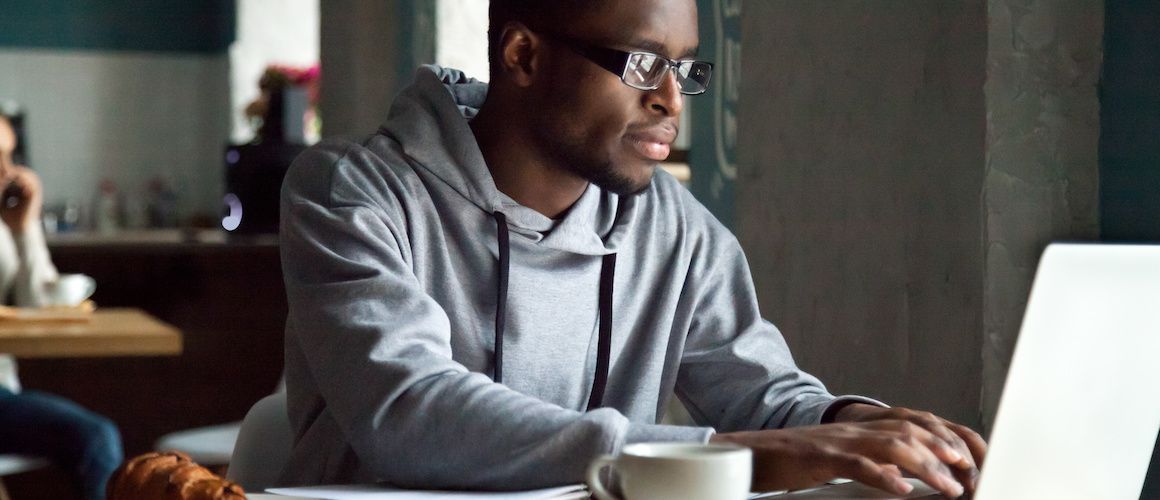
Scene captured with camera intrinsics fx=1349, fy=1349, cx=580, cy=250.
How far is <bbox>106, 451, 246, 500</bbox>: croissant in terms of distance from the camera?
92 cm

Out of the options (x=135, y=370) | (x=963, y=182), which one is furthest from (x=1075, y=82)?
(x=135, y=370)

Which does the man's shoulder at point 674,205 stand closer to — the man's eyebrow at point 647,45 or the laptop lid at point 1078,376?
the man's eyebrow at point 647,45

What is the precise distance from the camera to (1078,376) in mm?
866

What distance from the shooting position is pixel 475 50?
3859 millimetres

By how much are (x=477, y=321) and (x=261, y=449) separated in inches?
12.0

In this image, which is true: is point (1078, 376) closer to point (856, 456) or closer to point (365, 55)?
point (856, 456)

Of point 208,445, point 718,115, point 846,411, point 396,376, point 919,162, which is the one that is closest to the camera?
point 396,376

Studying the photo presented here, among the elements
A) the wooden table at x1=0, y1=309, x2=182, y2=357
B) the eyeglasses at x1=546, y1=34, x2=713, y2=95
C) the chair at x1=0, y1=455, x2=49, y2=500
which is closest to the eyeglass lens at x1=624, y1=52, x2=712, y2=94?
the eyeglasses at x1=546, y1=34, x2=713, y2=95

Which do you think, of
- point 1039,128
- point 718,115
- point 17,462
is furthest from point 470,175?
point 17,462

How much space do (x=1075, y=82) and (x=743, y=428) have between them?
0.56 meters

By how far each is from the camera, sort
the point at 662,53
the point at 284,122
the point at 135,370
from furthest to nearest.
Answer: the point at 284,122 → the point at 135,370 → the point at 662,53

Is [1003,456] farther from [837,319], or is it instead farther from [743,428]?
[837,319]

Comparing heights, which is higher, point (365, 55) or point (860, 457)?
point (860, 457)

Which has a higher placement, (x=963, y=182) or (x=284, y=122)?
(x=963, y=182)
